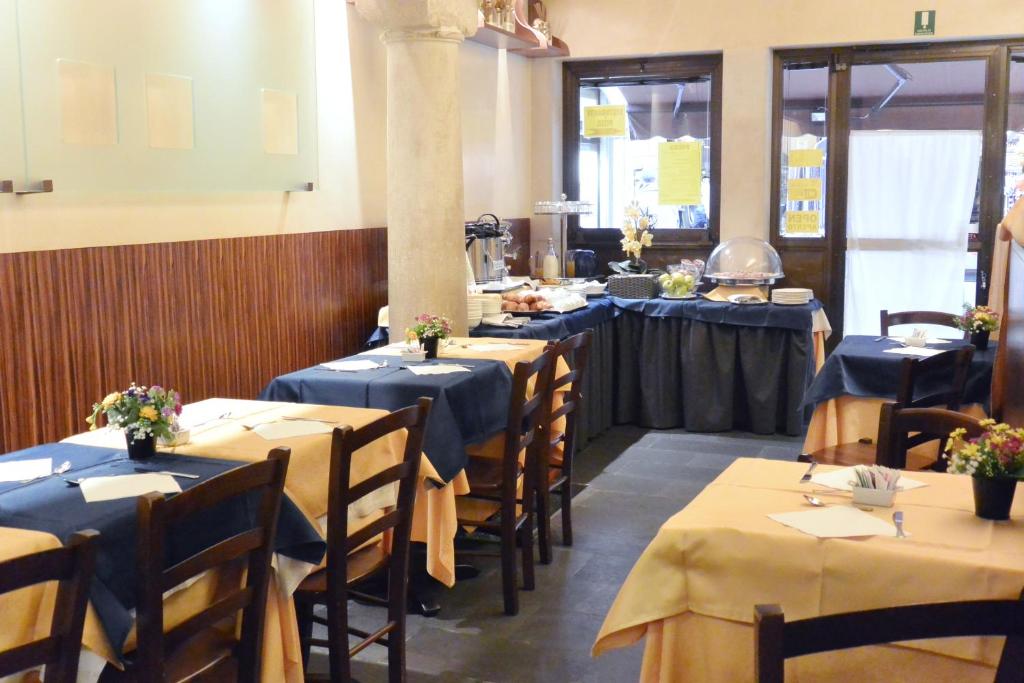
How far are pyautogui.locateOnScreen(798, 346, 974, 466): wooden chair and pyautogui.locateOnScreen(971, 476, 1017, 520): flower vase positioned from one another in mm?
1406

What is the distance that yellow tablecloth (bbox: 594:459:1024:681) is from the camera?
6.59 feet

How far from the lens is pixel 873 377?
15.0ft

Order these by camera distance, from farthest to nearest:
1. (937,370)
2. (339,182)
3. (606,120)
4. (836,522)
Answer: (606,120), (339,182), (937,370), (836,522)

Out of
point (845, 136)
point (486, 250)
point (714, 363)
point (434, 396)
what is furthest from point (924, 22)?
point (434, 396)

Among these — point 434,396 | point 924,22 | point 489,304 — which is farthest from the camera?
point 924,22

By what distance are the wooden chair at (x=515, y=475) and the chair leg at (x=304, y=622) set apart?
2.60ft

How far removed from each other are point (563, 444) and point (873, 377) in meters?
1.37

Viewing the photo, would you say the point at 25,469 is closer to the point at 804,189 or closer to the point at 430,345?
the point at 430,345

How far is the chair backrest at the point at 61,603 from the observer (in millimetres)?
1743

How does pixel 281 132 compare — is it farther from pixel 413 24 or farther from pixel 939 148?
pixel 939 148

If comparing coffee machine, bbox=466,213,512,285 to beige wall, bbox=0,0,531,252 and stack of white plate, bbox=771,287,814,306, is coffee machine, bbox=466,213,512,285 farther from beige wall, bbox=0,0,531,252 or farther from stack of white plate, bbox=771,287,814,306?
stack of white plate, bbox=771,287,814,306

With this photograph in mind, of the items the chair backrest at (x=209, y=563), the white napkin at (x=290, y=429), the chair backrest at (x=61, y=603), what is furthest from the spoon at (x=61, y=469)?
the chair backrest at (x=61, y=603)

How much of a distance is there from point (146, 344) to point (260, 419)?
1098mm

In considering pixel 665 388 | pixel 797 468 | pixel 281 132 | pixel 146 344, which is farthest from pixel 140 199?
pixel 665 388
